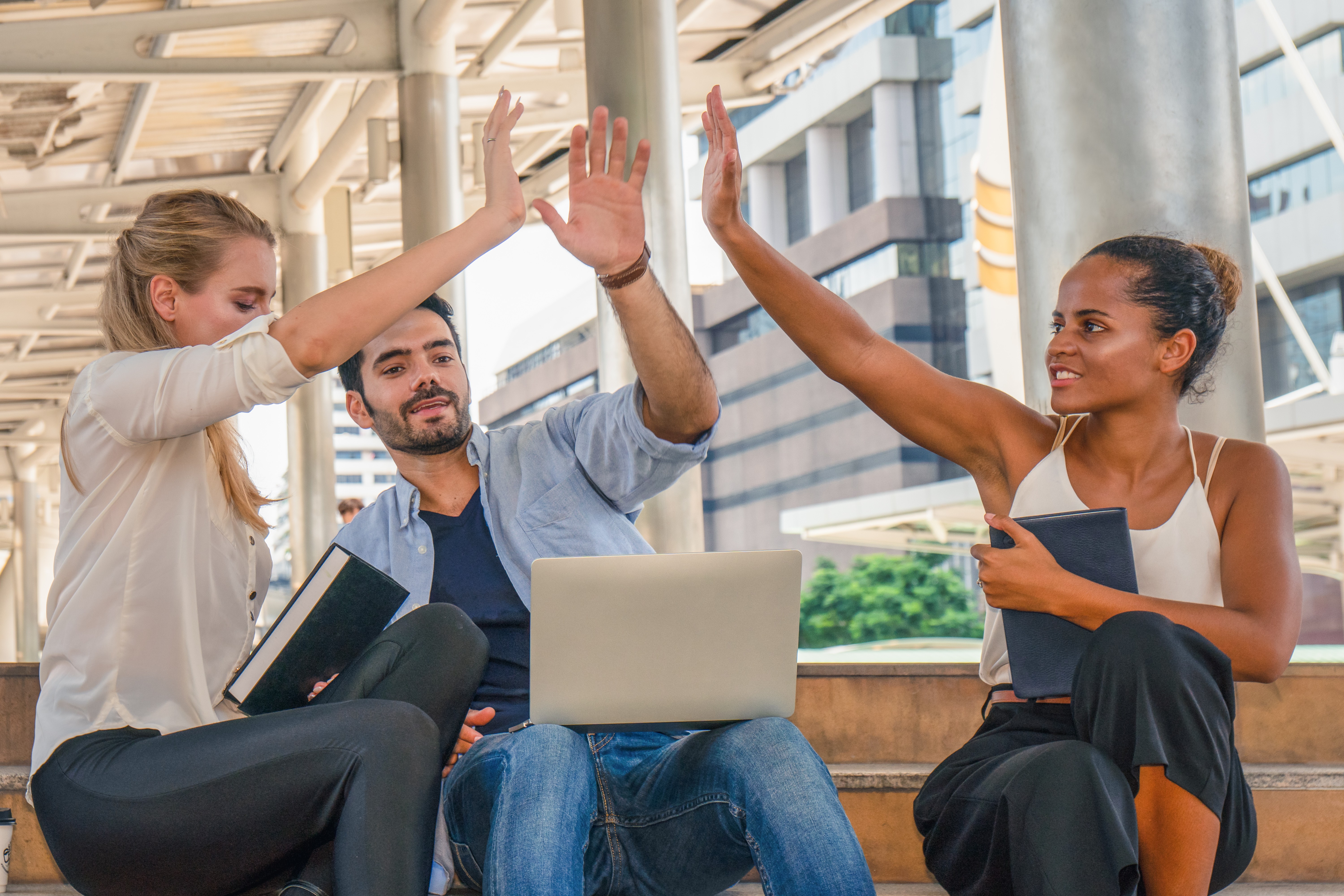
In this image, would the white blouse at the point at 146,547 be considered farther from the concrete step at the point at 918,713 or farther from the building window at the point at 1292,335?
the building window at the point at 1292,335

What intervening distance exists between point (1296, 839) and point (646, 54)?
4.61 m

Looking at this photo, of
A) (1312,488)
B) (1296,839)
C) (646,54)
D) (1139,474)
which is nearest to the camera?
(1139,474)

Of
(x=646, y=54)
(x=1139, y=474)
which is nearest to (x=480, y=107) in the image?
(x=646, y=54)

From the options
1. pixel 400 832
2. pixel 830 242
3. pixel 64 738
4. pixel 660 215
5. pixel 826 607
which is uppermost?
pixel 830 242

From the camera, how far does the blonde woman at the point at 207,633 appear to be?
1.57 metres

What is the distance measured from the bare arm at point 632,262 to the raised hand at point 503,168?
0.47 ft

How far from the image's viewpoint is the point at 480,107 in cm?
1238

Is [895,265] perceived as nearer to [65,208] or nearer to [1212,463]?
[65,208]

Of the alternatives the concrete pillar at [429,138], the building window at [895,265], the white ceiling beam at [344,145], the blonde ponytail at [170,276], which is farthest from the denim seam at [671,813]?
the building window at [895,265]

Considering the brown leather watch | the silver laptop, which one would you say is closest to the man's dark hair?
the brown leather watch

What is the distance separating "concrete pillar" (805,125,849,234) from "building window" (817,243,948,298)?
3.05 metres

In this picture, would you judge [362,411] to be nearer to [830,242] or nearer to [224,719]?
[224,719]

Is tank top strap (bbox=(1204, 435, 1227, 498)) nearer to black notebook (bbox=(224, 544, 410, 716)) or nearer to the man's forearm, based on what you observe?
the man's forearm

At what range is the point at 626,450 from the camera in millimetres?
2344
